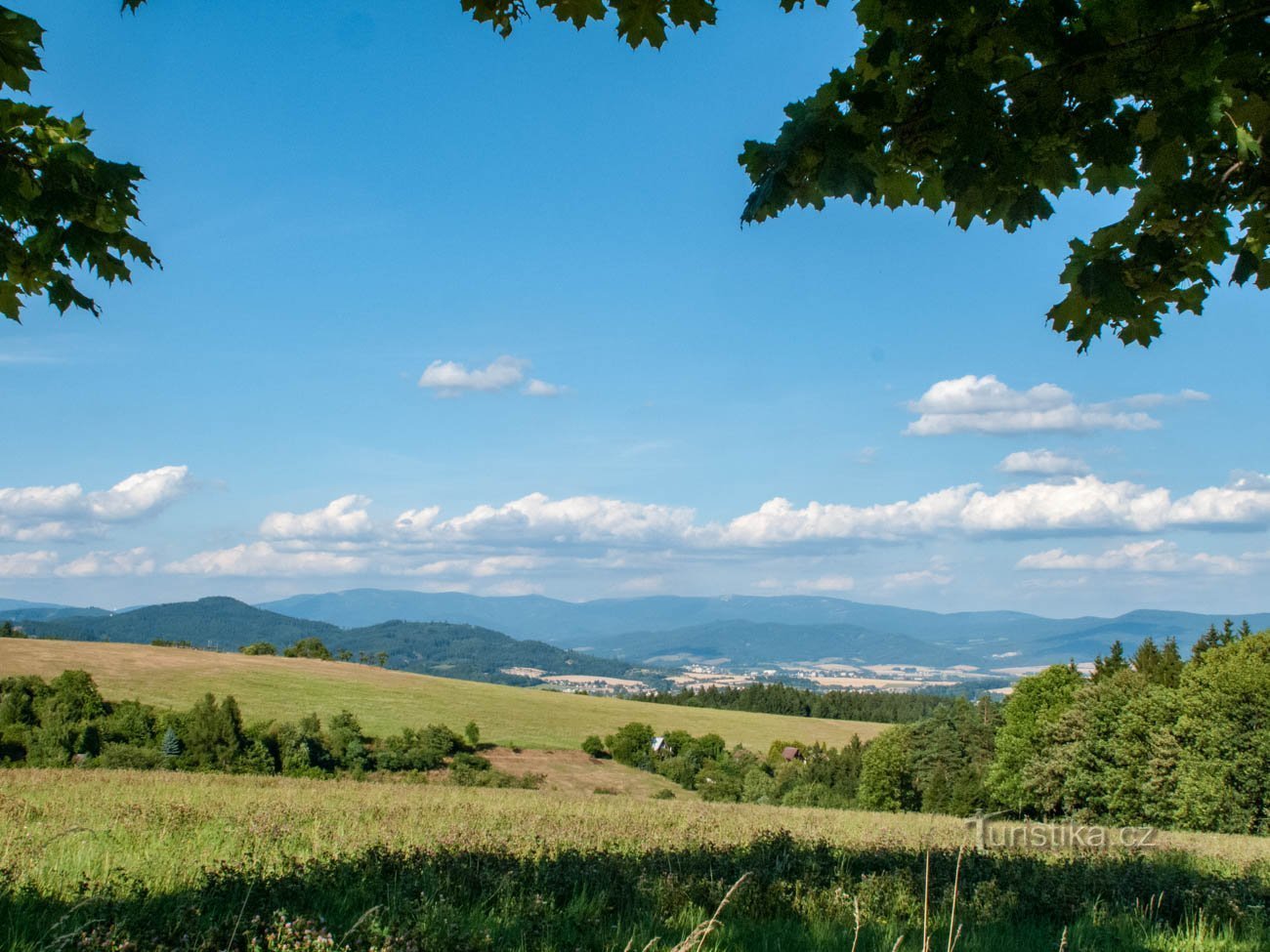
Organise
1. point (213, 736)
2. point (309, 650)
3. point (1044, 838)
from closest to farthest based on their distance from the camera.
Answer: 1. point (1044, 838)
2. point (213, 736)
3. point (309, 650)

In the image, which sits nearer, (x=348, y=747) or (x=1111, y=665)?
(x=348, y=747)

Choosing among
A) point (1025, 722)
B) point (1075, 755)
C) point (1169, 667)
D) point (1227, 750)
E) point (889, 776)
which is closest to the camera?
point (1227, 750)

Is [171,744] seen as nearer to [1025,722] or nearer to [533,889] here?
[533,889]

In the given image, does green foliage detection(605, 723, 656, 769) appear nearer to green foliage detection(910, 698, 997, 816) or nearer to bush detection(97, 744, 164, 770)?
green foliage detection(910, 698, 997, 816)

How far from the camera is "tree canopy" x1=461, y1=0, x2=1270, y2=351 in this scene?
14.9 feet

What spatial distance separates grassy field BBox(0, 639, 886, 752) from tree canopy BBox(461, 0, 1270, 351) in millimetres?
76649

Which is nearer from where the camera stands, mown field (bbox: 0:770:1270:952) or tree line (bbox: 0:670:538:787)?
mown field (bbox: 0:770:1270:952)

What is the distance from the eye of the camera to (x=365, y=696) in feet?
307

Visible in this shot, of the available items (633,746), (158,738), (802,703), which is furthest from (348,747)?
(802,703)

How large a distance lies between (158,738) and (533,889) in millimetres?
51764

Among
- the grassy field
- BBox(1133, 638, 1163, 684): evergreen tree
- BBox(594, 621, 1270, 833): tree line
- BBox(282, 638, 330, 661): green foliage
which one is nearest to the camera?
BBox(594, 621, 1270, 833): tree line

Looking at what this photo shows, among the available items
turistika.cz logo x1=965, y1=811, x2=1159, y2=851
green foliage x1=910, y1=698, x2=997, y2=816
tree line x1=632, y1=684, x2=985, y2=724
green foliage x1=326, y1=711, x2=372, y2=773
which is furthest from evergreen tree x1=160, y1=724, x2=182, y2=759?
tree line x1=632, y1=684, x2=985, y2=724

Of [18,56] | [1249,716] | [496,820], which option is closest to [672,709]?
[1249,716]

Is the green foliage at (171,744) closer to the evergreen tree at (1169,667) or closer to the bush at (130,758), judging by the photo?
the bush at (130,758)
